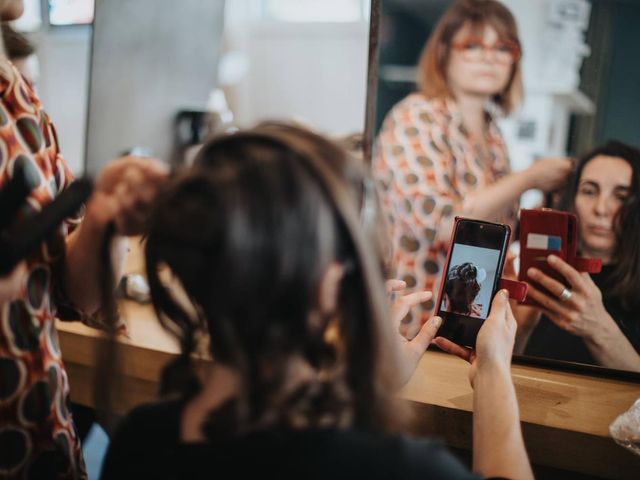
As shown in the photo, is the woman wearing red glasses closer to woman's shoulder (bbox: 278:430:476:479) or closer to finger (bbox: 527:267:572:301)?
finger (bbox: 527:267:572:301)

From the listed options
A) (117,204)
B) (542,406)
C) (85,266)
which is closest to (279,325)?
(117,204)

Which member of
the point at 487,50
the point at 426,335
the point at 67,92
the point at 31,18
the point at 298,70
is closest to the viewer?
the point at 426,335

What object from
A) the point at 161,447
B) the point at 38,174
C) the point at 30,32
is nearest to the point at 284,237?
the point at 161,447

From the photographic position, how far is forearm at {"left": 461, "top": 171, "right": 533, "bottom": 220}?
127 centimetres

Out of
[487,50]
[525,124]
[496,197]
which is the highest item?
[487,50]

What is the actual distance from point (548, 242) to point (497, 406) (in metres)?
0.46

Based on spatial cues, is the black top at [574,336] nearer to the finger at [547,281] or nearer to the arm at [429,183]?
the finger at [547,281]

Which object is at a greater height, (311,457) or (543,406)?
(311,457)

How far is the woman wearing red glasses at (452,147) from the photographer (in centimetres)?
126

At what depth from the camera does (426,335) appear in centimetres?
101

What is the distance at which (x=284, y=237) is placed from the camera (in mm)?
609

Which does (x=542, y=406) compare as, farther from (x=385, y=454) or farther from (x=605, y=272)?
(x=385, y=454)

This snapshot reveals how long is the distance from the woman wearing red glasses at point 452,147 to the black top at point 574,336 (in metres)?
0.21

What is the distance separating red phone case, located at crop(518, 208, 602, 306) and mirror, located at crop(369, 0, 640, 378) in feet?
0.21
